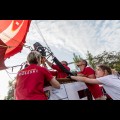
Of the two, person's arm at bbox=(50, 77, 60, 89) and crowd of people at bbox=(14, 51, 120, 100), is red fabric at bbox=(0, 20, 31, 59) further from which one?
person's arm at bbox=(50, 77, 60, 89)

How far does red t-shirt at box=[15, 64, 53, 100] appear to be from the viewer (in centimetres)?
219

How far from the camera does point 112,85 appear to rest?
8.57ft

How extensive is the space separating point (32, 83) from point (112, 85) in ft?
3.26

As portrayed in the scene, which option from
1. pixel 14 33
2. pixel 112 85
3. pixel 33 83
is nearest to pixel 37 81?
pixel 33 83

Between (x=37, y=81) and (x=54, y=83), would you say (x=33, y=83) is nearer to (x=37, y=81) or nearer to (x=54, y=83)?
(x=37, y=81)

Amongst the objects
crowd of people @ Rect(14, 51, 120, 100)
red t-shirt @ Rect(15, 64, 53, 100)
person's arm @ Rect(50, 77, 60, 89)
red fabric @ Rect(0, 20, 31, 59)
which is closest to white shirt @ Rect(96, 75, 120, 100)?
crowd of people @ Rect(14, 51, 120, 100)

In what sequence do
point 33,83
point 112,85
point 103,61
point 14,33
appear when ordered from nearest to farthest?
point 33,83
point 112,85
point 14,33
point 103,61

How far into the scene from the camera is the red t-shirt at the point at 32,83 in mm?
2193

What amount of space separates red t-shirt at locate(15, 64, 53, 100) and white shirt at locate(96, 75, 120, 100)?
0.74m

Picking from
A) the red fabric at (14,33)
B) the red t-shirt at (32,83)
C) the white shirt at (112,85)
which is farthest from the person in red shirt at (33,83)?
the red fabric at (14,33)
